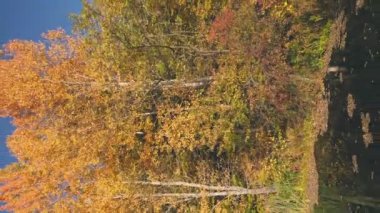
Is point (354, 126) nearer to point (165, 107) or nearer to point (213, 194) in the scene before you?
point (213, 194)

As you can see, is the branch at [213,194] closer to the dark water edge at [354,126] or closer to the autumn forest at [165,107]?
the autumn forest at [165,107]

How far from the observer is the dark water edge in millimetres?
11008


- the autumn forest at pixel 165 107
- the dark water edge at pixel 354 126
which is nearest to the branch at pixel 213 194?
the autumn forest at pixel 165 107

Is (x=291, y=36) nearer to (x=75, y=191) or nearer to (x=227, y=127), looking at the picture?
(x=227, y=127)

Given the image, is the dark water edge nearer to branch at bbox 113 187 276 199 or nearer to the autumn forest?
the autumn forest

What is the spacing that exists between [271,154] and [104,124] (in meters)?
5.71

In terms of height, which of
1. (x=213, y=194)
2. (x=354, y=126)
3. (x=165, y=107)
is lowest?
(x=213, y=194)

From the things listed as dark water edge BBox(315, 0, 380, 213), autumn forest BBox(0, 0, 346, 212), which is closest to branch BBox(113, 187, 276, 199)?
autumn forest BBox(0, 0, 346, 212)

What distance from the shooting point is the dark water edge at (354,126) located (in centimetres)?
1101

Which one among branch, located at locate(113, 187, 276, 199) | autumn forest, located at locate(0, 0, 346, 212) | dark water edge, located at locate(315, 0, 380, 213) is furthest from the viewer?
branch, located at locate(113, 187, 276, 199)

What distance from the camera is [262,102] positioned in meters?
16.0

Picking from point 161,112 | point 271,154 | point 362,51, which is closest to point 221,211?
point 271,154

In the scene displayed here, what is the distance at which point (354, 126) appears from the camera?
11.6 m

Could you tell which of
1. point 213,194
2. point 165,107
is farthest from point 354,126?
point 165,107
